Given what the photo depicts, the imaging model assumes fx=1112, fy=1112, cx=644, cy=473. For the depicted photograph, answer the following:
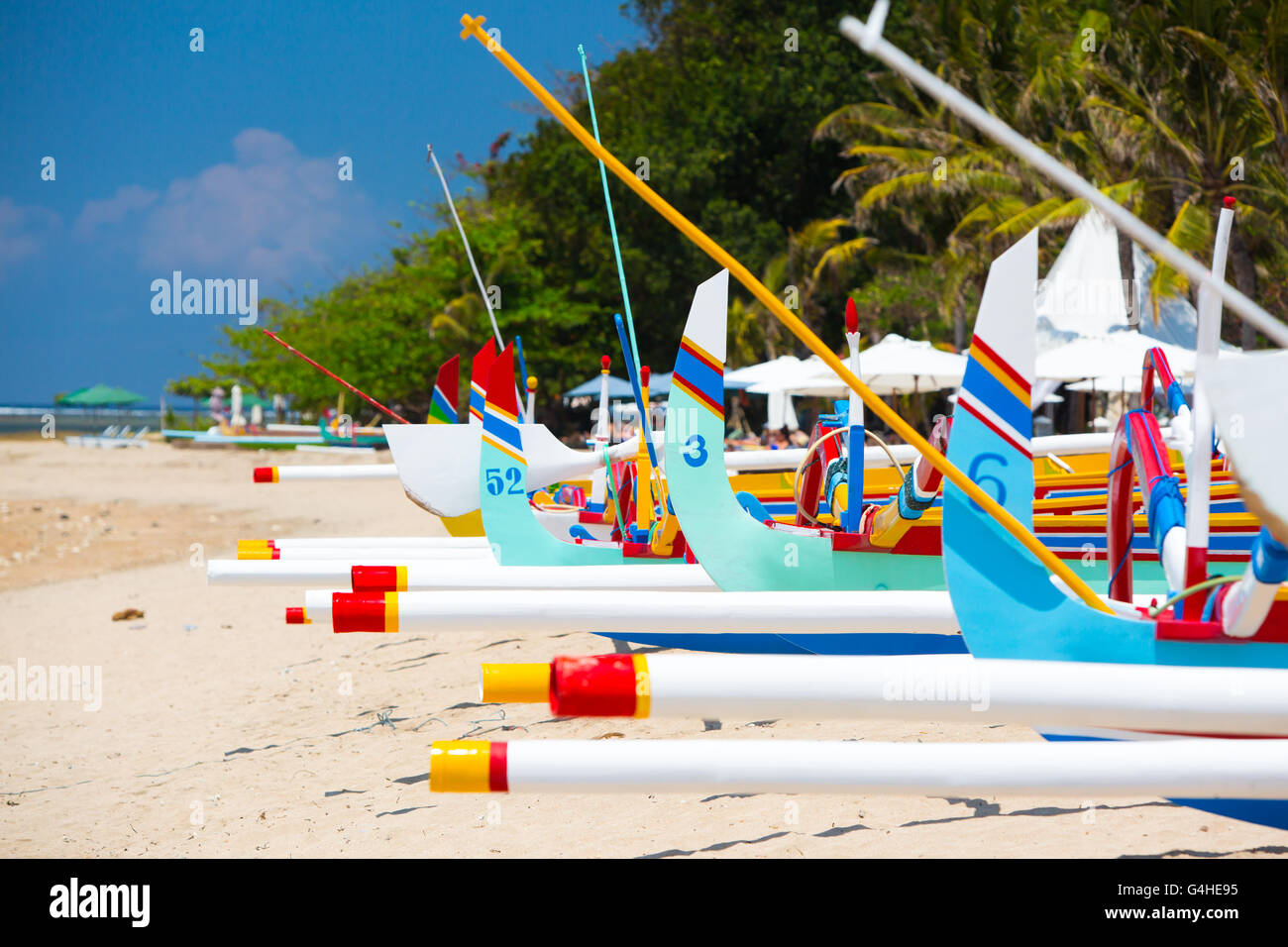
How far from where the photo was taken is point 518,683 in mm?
2246

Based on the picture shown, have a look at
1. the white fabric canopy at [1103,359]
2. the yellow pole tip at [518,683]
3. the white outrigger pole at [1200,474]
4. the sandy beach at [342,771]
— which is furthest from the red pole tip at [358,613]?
the white fabric canopy at [1103,359]

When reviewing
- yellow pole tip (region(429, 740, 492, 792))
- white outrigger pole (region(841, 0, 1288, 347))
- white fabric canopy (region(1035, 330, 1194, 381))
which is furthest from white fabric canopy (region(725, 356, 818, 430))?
yellow pole tip (region(429, 740, 492, 792))

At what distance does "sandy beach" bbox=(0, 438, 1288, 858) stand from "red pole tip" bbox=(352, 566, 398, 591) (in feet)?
1.77

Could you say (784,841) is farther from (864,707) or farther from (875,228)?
(875,228)

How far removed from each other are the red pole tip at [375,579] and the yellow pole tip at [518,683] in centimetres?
177

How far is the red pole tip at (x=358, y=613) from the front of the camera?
293cm

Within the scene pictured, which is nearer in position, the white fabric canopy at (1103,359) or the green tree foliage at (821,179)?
the white fabric canopy at (1103,359)

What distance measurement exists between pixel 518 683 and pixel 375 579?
1974mm

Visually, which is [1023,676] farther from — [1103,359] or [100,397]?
[100,397]

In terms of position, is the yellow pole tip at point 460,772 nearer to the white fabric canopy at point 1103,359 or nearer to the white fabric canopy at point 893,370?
the white fabric canopy at point 1103,359

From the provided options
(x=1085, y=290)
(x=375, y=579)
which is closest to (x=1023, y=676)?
(x=375, y=579)

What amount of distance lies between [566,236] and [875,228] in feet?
29.5

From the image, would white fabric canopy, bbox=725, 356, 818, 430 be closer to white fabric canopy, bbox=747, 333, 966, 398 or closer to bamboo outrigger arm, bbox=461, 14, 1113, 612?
white fabric canopy, bbox=747, 333, 966, 398
